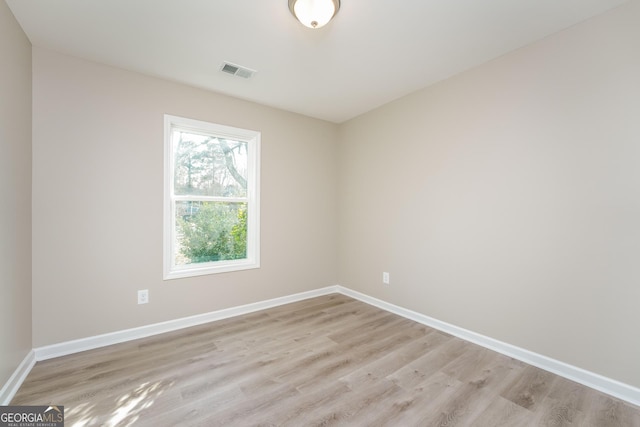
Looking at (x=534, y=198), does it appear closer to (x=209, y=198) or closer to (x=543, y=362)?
(x=543, y=362)

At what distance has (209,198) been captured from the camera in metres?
3.03

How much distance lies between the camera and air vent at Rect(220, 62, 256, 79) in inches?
96.1

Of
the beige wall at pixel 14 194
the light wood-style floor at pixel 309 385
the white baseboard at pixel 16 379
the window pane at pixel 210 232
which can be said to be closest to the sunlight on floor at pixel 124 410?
the light wood-style floor at pixel 309 385

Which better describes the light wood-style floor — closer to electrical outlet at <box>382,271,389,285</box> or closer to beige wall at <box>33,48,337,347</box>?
beige wall at <box>33,48,337,347</box>

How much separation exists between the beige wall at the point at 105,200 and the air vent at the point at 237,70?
151 mm

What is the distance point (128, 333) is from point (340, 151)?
10.9ft

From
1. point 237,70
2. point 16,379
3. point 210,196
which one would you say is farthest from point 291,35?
point 16,379

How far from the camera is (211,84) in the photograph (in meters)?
2.78

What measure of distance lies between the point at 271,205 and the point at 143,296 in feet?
5.40

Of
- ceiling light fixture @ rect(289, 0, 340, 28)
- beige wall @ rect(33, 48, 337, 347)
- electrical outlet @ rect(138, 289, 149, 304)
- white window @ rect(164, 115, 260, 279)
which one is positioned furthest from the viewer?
white window @ rect(164, 115, 260, 279)

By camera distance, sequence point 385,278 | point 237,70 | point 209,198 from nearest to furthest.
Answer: point 237,70, point 209,198, point 385,278

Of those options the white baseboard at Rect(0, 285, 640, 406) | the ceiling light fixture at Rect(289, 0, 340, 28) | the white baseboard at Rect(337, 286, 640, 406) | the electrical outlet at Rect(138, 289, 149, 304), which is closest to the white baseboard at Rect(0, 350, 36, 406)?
the white baseboard at Rect(0, 285, 640, 406)

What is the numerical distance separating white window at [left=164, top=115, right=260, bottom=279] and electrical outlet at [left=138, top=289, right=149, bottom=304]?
234mm

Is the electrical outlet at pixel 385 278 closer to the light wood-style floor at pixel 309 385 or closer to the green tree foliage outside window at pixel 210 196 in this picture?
the light wood-style floor at pixel 309 385
